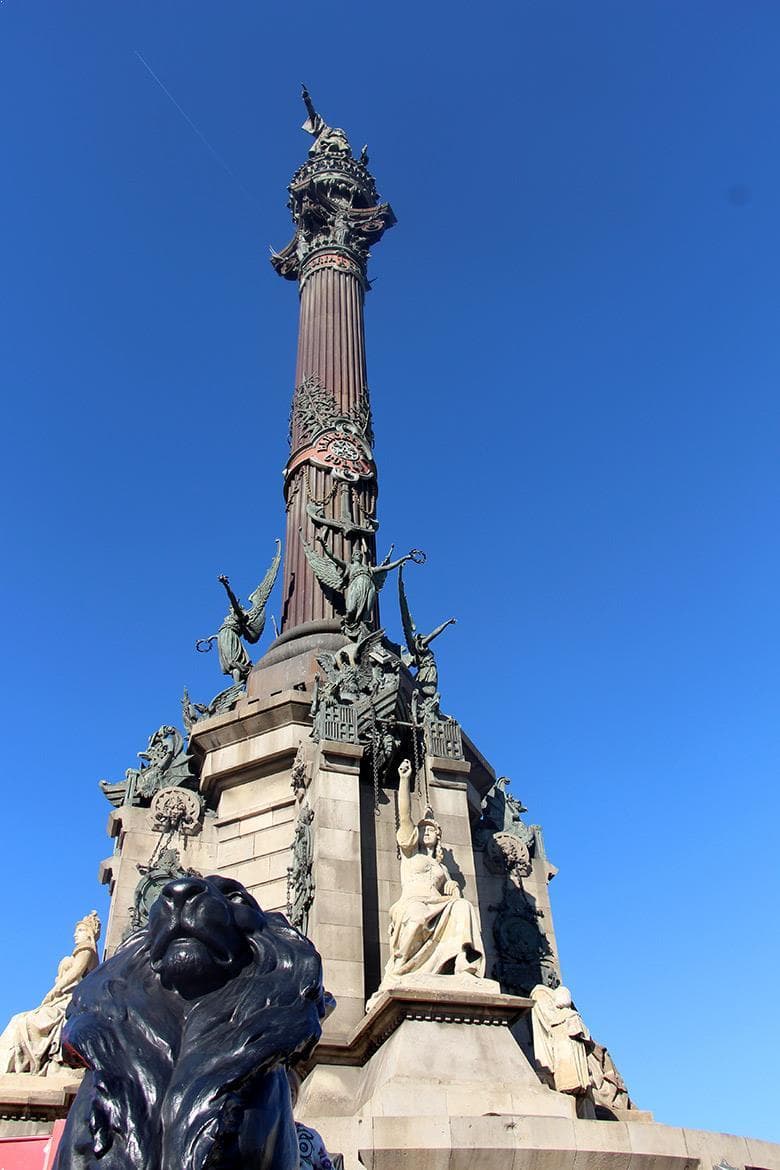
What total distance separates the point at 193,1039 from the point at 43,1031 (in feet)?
36.0

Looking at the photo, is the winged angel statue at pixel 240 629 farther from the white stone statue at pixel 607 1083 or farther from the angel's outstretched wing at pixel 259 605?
the white stone statue at pixel 607 1083

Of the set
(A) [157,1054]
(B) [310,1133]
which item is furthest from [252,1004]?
(B) [310,1133]

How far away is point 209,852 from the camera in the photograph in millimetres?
15969

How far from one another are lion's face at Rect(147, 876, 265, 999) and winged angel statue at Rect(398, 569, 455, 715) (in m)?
12.0

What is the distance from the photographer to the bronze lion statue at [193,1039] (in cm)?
276

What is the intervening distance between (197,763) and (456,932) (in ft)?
24.1

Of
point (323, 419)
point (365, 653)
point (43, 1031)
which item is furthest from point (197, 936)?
point (323, 419)

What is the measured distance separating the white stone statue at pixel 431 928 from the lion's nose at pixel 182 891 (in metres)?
Answer: 8.18

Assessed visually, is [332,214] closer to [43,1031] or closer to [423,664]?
[423,664]

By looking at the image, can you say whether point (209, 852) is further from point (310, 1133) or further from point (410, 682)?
point (310, 1133)

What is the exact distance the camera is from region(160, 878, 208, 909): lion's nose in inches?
129

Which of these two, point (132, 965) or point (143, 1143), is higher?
point (132, 965)

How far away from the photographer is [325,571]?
18.1 meters

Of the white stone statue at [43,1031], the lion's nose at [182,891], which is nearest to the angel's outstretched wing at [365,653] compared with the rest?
the white stone statue at [43,1031]
